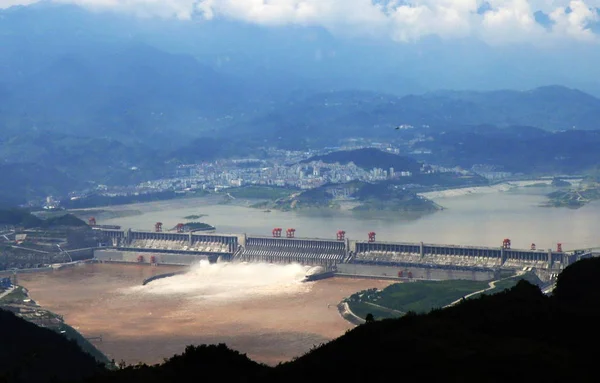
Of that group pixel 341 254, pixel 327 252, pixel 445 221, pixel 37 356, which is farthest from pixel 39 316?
pixel 445 221

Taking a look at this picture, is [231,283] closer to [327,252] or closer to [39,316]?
[327,252]

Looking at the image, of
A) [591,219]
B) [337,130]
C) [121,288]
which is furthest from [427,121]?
[121,288]

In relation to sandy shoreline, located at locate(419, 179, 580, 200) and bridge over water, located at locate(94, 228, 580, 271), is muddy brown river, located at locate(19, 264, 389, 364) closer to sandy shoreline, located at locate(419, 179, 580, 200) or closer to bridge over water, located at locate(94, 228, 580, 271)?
bridge over water, located at locate(94, 228, 580, 271)

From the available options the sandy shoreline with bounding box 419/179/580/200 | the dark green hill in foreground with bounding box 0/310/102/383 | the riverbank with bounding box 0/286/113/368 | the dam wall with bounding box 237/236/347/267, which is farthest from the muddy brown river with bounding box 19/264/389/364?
the sandy shoreline with bounding box 419/179/580/200

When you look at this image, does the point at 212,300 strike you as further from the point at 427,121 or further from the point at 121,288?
the point at 427,121

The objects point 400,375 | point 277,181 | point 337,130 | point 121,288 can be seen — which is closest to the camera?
point 400,375
